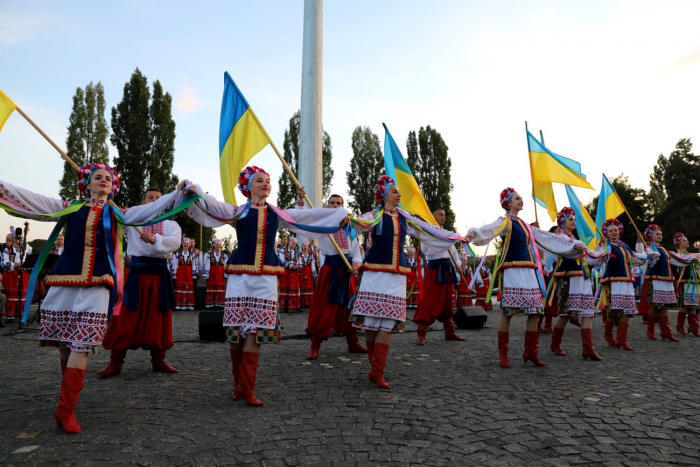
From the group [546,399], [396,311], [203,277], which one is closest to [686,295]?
[546,399]

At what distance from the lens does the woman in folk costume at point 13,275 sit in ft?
37.4

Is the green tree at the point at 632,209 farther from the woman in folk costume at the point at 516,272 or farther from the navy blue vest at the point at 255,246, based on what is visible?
the navy blue vest at the point at 255,246

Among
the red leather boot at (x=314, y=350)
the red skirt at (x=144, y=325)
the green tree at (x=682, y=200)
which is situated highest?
the green tree at (x=682, y=200)

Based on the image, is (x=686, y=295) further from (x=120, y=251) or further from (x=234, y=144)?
(x=120, y=251)

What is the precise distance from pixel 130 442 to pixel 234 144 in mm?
3522

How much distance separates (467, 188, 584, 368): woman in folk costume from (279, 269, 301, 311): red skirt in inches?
388

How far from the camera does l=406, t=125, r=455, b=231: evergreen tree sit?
35969 millimetres

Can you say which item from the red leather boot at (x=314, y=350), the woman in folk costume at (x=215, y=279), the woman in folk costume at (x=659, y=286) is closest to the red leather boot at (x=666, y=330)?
the woman in folk costume at (x=659, y=286)

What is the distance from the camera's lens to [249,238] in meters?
4.43

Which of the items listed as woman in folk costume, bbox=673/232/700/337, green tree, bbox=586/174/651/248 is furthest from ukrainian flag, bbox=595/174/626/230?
green tree, bbox=586/174/651/248

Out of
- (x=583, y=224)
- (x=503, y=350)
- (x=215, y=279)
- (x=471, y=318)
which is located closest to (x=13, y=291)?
(x=215, y=279)

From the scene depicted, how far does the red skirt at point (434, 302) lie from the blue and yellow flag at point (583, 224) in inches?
94.4

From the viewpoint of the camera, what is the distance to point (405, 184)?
24.6ft

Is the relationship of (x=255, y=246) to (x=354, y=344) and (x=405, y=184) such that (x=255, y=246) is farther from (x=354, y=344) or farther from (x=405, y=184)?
(x=405, y=184)
